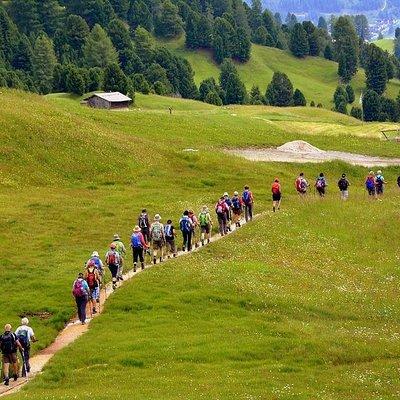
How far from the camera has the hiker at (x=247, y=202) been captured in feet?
192

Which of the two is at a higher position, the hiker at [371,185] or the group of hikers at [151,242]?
the hiker at [371,185]

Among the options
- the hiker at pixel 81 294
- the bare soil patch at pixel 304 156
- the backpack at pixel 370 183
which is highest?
the bare soil patch at pixel 304 156

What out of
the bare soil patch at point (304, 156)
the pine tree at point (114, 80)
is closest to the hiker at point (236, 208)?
the bare soil patch at point (304, 156)

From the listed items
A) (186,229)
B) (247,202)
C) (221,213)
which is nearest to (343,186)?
(247,202)

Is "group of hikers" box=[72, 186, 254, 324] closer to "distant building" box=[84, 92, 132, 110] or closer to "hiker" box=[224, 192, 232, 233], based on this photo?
"hiker" box=[224, 192, 232, 233]

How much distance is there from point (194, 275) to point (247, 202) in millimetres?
13313

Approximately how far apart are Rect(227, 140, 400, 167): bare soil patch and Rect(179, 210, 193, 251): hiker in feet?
122

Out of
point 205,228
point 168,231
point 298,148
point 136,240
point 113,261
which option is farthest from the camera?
point 298,148

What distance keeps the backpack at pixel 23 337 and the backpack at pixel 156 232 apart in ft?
49.0

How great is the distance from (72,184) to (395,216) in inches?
929

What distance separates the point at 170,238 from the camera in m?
50.2

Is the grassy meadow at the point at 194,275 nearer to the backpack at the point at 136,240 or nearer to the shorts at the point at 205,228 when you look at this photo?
the shorts at the point at 205,228

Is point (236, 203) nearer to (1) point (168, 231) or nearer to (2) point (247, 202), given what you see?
(2) point (247, 202)

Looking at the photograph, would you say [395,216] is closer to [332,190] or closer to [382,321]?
[332,190]
